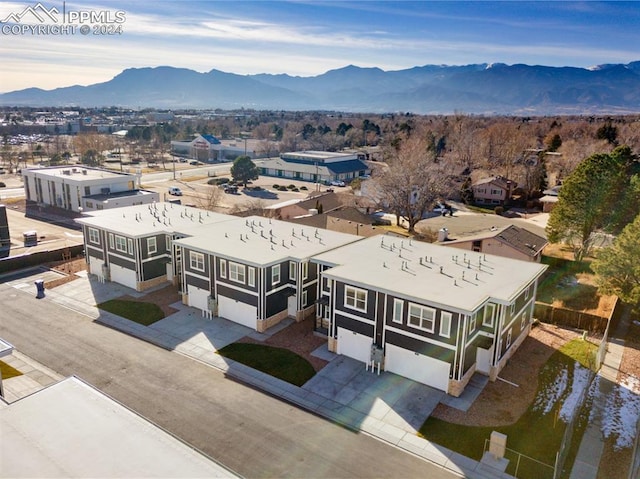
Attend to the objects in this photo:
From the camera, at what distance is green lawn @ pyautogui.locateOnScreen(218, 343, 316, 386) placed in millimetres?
24812

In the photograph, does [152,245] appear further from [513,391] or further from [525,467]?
[525,467]

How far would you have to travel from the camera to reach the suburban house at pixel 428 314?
23234 millimetres

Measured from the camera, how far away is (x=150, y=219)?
39.3 metres

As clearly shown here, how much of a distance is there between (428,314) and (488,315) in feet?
11.8

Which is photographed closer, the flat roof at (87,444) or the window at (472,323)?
the flat roof at (87,444)

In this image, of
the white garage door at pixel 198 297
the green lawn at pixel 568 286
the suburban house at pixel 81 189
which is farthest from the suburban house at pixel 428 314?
the suburban house at pixel 81 189

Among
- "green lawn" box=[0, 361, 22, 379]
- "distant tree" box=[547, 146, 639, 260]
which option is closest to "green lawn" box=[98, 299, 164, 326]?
"green lawn" box=[0, 361, 22, 379]

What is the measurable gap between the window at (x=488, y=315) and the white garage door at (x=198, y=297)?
17.3 m

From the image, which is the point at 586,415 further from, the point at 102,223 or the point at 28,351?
the point at 102,223

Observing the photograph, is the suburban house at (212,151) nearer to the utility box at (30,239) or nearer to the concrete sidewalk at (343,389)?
the utility box at (30,239)

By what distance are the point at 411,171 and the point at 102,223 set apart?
34.1m

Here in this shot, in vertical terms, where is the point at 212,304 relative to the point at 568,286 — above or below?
above

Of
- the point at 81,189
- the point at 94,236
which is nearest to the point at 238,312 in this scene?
the point at 94,236

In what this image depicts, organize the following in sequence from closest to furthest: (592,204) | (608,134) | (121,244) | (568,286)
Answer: (121,244), (568,286), (592,204), (608,134)
